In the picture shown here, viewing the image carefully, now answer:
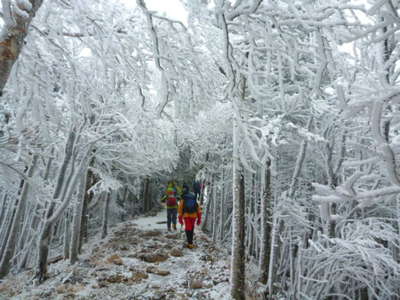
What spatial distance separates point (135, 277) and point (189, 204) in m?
2.92

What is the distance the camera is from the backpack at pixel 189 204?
28.6 ft

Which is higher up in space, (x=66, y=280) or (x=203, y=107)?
(x=203, y=107)

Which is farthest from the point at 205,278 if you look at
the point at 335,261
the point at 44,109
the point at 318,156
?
the point at 44,109

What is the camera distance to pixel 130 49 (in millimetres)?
2932

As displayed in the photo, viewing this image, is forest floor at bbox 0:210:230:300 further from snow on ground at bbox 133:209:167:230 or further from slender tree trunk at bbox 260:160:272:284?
snow on ground at bbox 133:209:167:230

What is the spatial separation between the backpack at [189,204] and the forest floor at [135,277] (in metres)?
1.36

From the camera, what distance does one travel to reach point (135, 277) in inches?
253

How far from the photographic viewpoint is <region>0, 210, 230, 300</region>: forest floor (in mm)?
5582

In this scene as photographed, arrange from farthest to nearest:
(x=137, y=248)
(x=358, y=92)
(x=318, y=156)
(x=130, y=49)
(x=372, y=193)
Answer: (x=137, y=248) → (x=318, y=156) → (x=130, y=49) → (x=358, y=92) → (x=372, y=193)

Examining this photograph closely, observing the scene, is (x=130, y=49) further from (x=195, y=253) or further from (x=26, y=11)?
(x=195, y=253)

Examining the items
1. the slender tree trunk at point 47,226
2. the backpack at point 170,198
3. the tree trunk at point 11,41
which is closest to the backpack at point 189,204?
the backpack at point 170,198

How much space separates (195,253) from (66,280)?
3.82 meters

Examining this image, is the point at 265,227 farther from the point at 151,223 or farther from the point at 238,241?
the point at 151,223

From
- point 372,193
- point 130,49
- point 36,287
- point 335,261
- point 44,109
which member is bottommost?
point 36,287
